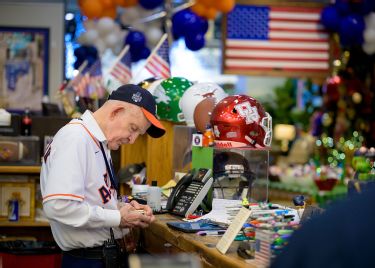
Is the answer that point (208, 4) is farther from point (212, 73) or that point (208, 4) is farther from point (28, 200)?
point (212, 73)

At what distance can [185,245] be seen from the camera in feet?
12.6

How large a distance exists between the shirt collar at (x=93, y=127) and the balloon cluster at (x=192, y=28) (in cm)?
751

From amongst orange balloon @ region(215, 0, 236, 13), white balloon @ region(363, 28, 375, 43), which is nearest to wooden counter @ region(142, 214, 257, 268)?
orange balloon @ region(215, 0, 236, 13)

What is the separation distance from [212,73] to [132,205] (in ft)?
73.1

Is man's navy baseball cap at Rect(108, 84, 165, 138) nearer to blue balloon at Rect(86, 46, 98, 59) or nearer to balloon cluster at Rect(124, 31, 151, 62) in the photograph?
balloon cluster at Rect(124, 31, 151, 62)

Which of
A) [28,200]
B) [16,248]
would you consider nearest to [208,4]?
[28,200]

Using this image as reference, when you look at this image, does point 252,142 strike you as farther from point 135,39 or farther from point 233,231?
point 135,39

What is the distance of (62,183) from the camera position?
12.2 feet

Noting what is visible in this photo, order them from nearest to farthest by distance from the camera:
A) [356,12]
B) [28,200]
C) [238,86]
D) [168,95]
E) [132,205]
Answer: [132,205] → [168,95] → [28,200] → [356,12] → [238,86]

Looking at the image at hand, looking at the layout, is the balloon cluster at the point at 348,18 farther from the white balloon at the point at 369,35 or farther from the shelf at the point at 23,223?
the shelf at the point at 23,223

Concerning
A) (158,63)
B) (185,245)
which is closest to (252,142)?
(185,245)

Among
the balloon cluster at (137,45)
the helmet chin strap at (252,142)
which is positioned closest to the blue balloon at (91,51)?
the balloon cluster at (137,45)

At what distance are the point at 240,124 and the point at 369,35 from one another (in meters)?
7.61

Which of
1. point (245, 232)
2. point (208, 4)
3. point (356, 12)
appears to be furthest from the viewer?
point (356, 12)
